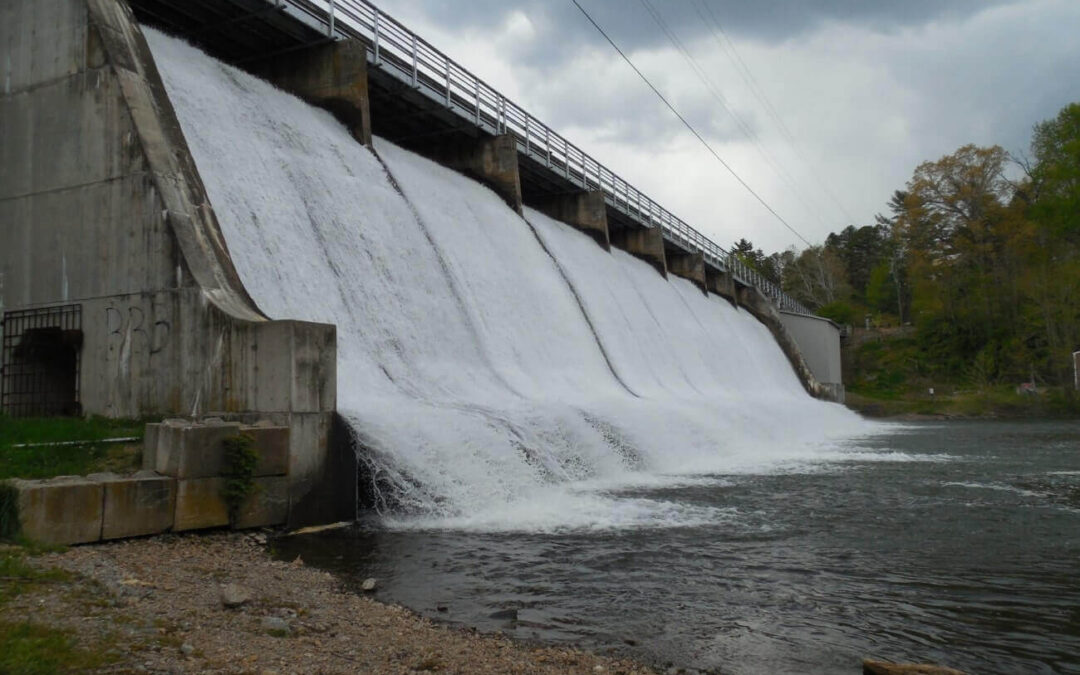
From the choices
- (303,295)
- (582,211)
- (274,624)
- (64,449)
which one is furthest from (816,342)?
(274,624)

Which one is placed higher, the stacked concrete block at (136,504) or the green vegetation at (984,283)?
the green vegetation at (984,283)

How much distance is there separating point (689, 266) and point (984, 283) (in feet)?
83.4

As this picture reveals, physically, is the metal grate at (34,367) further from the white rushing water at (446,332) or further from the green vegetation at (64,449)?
the white rushing water at (446,332)

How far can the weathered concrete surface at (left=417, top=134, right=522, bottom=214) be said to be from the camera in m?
23.2

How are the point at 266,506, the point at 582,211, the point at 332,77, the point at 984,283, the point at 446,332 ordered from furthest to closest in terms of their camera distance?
1. the point at 984,283
2. the point at 582,211
3. the point at 332,77
4. the point at 446,332
5. the point at 266,506

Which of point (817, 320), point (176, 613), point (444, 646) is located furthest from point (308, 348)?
point (817, 320)

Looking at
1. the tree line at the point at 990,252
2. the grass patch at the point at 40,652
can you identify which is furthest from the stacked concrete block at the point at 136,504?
the tree line at the point at 990,252

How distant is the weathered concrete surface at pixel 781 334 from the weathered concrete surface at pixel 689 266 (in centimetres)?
622

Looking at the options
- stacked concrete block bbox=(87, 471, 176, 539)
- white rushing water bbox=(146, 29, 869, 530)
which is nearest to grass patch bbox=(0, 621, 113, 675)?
stacked concrete block bbox=(87, 471, 176, 539)

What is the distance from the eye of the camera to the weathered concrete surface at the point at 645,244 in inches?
1399

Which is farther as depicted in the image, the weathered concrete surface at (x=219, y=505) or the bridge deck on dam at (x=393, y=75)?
the bridge deck on dam at (x=393, y=75)

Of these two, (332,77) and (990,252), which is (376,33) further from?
(990,252)

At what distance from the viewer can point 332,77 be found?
682 inches

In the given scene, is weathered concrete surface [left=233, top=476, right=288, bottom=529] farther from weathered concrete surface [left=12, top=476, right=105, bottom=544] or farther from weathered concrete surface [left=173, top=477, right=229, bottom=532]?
weathered concrete surface [left=12, top=476, right=105, bottom=544]
